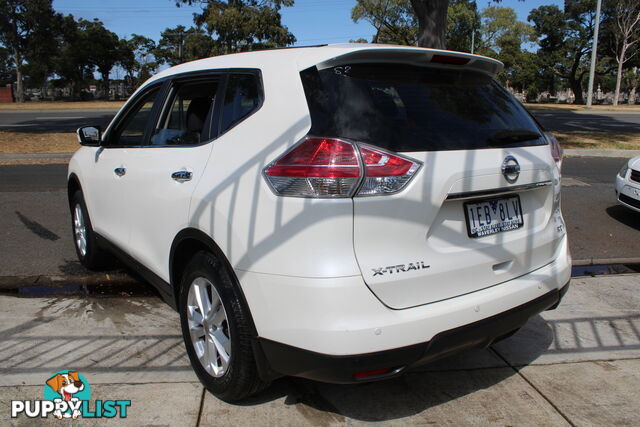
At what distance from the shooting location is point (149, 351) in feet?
11.3

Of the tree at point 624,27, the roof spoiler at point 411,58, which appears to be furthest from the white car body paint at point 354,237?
the tree at point 624,27

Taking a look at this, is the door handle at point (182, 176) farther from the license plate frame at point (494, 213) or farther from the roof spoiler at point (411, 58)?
the license plate frame at point (494, 213)

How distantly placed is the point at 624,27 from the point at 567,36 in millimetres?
9387

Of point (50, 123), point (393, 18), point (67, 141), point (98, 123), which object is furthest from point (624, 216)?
point (393, 18)

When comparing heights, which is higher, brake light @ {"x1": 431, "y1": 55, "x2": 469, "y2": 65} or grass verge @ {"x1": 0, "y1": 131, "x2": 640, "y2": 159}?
brake light @ {"x1": 431, "y1": 55, "x2": 469, "y2": 65}

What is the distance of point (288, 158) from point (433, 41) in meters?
10.9

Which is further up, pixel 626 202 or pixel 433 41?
pixel 433 41

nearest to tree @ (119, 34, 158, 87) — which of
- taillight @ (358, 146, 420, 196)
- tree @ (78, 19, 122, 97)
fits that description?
tree @ (78, 19, 122, 97)

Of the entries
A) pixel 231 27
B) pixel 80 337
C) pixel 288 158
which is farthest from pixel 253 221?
pixel 231 27

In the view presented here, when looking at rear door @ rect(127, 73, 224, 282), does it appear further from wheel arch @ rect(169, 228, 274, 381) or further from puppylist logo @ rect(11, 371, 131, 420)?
puppylist logo @ rect(11, 371, 131, 420)

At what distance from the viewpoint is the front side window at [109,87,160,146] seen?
3689mm

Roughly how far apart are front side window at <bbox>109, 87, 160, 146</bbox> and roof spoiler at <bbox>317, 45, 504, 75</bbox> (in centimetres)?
174

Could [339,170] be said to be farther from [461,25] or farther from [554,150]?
[461,25]

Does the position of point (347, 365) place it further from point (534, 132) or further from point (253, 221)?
point (534, 132)
